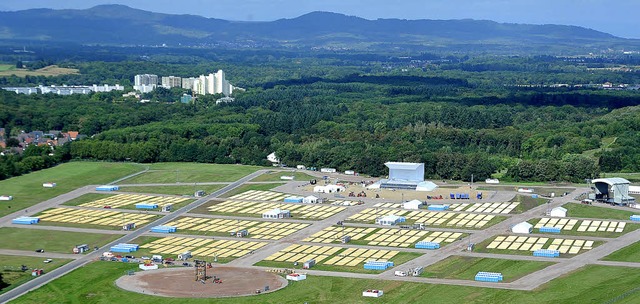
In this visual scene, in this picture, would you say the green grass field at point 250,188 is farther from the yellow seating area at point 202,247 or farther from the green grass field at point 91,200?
the yellow seating area at point 202,247

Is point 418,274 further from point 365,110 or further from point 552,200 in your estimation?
point 365,110

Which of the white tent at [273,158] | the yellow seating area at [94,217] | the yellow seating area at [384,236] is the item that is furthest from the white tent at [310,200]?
the white tent at [273,158]

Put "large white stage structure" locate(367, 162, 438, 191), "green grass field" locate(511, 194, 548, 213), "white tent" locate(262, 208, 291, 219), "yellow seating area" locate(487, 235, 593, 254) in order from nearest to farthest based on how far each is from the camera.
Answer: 1. "yellow seating area" locate(487, 235, 593, 254)
2. "white tent" locate(262, 208, 291, 219)
3. "green grass field" locate(511, 194, 548, 213)
4. "large white stage structure" locate(367, 162, 438, 191)

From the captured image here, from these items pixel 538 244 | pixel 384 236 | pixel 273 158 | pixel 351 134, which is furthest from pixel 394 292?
pixel 351 134

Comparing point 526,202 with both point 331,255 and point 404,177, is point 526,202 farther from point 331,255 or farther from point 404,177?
→ point 331,255

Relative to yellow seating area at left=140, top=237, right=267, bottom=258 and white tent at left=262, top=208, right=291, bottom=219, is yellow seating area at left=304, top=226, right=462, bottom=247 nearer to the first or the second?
yellow seating area at left=140, top=237, right=267, bottom=258

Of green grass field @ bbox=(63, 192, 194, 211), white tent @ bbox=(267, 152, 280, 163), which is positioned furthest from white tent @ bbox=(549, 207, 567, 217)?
white tent @ bbox=(267, 152, 280, 163)
